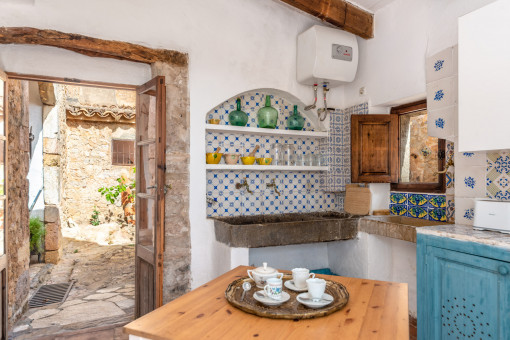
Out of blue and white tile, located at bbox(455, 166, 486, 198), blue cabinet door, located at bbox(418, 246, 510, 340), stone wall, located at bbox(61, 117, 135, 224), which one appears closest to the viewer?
blue cabinet door, located at bbox(418, 246, 510, 340)

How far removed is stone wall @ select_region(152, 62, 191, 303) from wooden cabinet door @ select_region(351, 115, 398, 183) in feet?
5.60

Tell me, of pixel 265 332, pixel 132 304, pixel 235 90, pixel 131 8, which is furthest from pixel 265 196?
pixel 265 332

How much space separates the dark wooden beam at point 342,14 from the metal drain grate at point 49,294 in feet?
12.9

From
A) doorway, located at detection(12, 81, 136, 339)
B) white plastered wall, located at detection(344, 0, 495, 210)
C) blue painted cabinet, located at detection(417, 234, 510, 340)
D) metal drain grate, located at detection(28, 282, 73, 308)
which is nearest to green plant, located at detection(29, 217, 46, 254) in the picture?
doorway, located at detection(12, 81, 136, 339)

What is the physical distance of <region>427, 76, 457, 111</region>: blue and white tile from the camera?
9.29 ft

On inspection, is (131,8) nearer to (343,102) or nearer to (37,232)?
(343,102)

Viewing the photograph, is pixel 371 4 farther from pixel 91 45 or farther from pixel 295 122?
pixel 91 45

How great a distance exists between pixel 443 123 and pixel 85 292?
4.15 metres

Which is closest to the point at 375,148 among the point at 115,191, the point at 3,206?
the point at 3,206

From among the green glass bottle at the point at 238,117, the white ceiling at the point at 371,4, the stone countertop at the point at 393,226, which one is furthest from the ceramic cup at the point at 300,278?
the white ceiling at the point at 371,4

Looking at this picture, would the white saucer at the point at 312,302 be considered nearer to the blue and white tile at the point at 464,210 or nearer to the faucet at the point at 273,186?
the blue and white tile at the point at 464,210

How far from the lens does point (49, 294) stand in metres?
4.16

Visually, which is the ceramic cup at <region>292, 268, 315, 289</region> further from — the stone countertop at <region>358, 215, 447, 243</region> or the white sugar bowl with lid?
the stone countertop at <region>358, 215, 447, 243</region>

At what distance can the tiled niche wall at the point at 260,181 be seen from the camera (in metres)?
3.72
